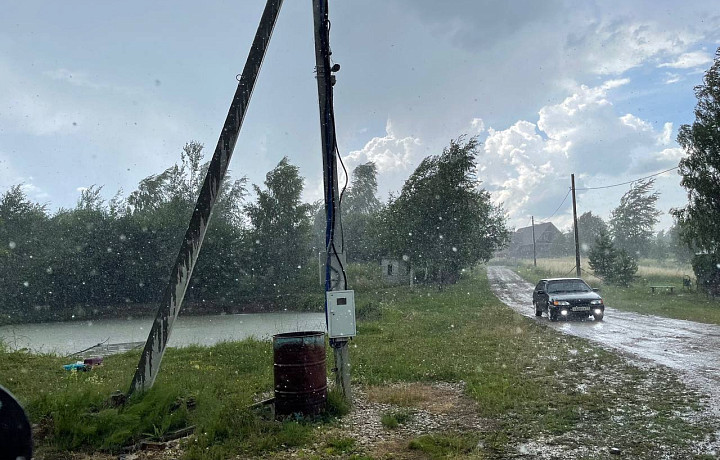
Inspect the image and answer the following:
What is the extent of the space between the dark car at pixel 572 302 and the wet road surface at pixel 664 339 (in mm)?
372

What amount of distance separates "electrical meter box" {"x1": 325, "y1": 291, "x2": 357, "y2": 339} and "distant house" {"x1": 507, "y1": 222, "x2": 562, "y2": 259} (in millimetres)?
121944

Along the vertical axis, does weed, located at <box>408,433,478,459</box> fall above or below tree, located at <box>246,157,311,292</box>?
below

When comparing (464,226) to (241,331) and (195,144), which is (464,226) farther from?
(195,144)

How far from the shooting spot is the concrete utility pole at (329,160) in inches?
285

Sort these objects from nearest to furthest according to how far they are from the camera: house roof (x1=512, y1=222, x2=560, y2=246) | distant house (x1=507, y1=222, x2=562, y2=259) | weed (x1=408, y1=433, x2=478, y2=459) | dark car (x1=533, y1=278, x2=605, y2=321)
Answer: weed (x1=408, y1=433, x2=478, y2=459) → dark car (x1=533, y1=278, x2=605, y2=321) → distant house (x1=507, y1=222, x2=562, y2=259) → house roof (x1=512, y1=222, x2=560, y2=246)

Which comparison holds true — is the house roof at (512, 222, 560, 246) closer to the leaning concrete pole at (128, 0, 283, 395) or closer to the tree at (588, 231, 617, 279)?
the tree at (588, 231, 617, 279)

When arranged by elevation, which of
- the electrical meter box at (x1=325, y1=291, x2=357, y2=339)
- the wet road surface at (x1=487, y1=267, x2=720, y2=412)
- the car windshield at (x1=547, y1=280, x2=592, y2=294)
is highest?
the electrical meter box at (x1=325, y1=291, x2=357, y2=339)

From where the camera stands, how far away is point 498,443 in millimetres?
5391

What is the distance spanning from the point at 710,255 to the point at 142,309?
116ft

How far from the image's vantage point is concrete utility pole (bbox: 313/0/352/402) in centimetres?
723

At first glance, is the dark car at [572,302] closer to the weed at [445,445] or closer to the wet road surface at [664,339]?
the wet road surface at [664,339]

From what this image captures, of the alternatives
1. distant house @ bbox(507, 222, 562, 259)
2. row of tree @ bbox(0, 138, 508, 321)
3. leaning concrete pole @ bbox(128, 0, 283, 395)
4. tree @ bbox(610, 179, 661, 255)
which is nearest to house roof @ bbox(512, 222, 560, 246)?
distant house @ bbox(507, 222, 562, 259)

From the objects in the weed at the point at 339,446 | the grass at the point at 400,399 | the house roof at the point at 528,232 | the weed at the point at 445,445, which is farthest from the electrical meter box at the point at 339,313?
the house roof at the point at 528,232

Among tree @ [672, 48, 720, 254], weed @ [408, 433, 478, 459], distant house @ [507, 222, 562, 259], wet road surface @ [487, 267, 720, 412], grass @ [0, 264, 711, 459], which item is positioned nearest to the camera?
weed @ [408, 433, 478, 459]
